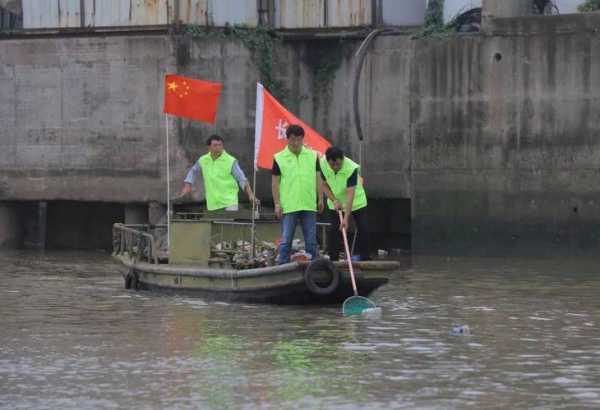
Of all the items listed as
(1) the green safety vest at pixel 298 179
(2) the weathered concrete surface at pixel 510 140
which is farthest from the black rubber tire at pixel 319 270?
(2) the weathered concrete surface at pixel 510 140

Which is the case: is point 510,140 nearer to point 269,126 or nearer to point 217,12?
point 217,12

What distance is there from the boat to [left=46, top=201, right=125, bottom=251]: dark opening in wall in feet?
28.7

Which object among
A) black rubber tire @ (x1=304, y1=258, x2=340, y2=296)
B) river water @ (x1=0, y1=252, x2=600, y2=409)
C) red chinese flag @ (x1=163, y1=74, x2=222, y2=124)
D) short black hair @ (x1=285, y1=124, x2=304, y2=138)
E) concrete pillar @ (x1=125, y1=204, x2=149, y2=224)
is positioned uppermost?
red chinese flag @ (x1=163, y1=74, x2=222, y2=124)

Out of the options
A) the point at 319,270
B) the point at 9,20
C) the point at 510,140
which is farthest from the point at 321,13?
the point at 319,270

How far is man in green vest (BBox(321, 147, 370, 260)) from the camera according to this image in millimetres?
16516

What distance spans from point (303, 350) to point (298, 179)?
384 centimetres

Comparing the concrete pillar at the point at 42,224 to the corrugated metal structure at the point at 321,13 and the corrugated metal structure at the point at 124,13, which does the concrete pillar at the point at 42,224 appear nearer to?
the corrugated metal structure at the point at 124,13

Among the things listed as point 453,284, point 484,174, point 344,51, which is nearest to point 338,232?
point 453,284

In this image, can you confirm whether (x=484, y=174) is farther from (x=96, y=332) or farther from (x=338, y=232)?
(x=96, y=332)

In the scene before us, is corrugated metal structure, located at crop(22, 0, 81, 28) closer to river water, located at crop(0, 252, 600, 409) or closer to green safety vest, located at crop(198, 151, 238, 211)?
river water, located at crop(0, 252, 600, 409)

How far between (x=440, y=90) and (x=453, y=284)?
6137 millimetres

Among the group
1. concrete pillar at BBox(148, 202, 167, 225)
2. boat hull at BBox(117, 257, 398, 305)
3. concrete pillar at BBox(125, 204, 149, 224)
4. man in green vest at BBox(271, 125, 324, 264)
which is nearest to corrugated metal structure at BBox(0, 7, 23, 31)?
concrete pillar at BBox(125, 204, 149, 224)

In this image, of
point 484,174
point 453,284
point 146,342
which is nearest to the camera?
point 146,342

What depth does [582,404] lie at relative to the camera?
10398 millimetres
